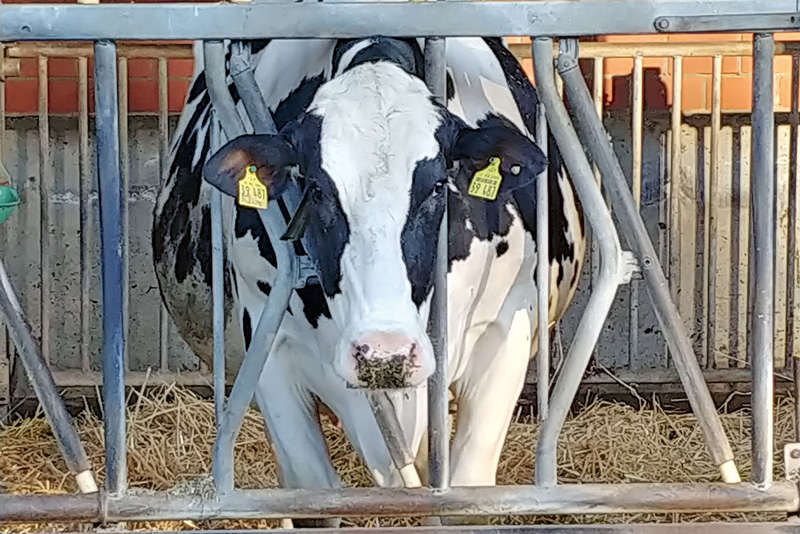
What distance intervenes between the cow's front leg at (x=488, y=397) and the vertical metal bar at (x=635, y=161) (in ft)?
4.37

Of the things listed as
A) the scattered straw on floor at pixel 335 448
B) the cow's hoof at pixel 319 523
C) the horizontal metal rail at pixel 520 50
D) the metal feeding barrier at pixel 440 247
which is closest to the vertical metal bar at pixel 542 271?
the metal feeding barrier at pixel 440 247

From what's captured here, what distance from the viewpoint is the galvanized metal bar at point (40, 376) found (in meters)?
2.35

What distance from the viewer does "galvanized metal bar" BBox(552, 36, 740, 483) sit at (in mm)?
2381

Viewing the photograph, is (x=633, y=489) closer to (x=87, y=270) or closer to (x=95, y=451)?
(x=95, y=451)

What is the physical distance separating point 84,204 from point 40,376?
257 cm

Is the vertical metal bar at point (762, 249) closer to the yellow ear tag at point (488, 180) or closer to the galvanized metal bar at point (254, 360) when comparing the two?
the yellow ear tag at point (488, 180)

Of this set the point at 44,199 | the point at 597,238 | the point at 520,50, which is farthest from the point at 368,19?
the point at 44,199

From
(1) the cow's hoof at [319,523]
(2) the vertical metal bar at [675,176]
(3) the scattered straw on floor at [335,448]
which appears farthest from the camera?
(2) the vertical metal bar at [675,176]

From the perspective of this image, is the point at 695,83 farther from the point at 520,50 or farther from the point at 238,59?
the point at 238,59

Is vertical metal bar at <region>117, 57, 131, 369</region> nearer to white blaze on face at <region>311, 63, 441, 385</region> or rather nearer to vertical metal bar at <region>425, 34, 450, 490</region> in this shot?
white blaze on face at <region>311, 63, 441, 385</region>

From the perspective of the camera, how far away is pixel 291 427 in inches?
122

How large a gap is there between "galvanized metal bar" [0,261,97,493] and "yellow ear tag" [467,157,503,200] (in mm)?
866

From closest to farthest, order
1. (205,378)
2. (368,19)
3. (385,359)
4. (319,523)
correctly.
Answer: (385,359), (368,19), (319,523), (205,378)

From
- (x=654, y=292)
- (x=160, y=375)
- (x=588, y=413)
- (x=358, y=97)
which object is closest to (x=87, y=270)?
(x=160, y=375)
